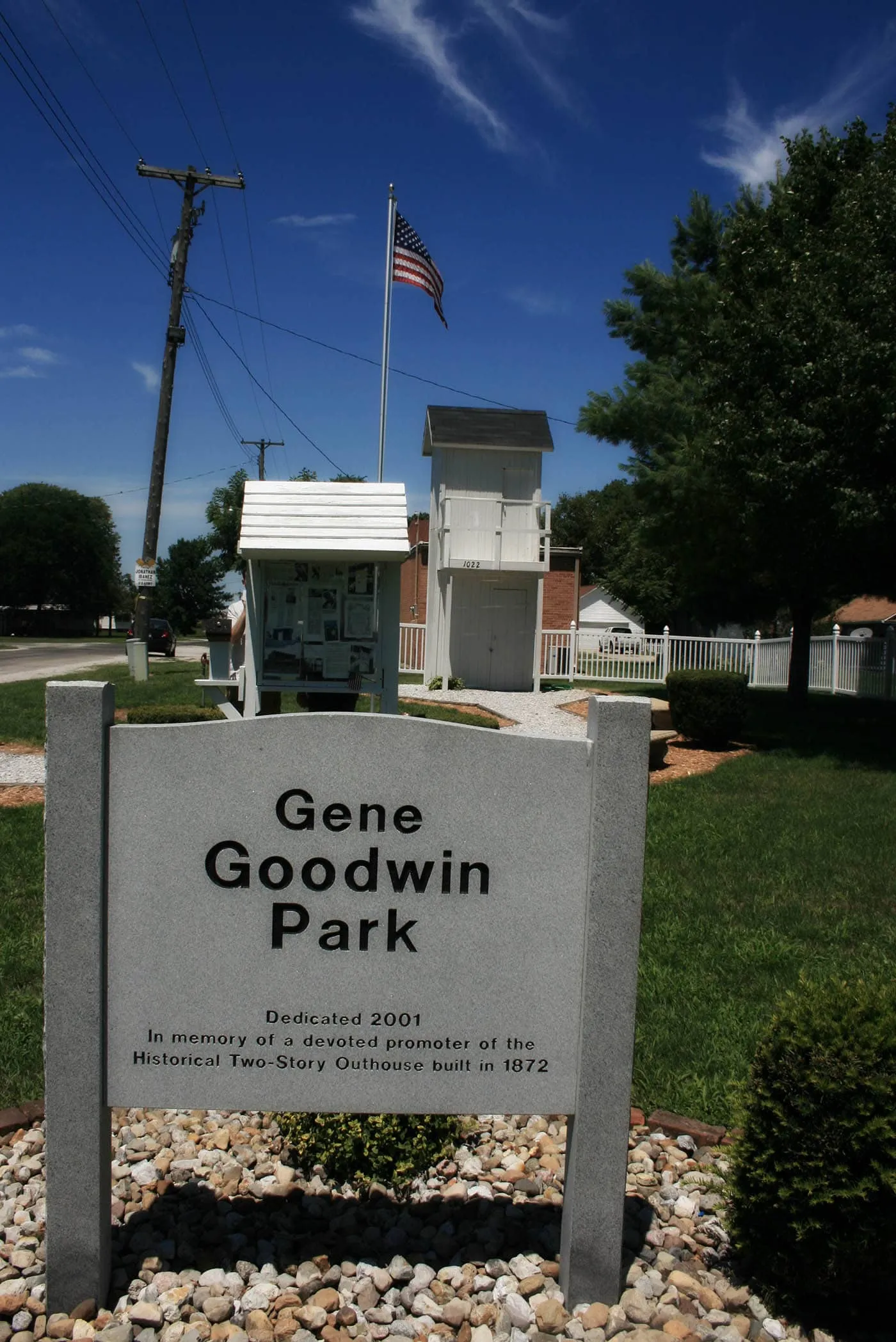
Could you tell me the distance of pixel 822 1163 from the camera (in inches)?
112

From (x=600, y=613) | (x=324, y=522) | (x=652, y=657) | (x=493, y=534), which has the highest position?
(x=493, y=534)

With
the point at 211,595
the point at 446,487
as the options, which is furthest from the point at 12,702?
the point at 211,595

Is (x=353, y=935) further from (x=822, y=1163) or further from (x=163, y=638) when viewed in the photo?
(x=163, y=638)

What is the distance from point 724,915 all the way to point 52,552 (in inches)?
3035

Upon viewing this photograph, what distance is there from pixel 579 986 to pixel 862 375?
41.9 ft

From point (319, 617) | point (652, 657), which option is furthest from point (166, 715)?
point (652, 657)

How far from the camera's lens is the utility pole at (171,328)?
76.3 feet

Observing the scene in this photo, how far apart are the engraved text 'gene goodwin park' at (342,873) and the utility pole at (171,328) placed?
22.1 m

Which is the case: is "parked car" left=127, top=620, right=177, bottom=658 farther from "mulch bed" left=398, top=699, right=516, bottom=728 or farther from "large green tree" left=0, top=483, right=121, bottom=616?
"large green tree" left=0, top=483, right=121, bottom=616

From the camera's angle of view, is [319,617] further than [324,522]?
Yes

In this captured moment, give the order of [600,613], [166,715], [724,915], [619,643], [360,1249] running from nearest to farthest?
[360,1249], [724,915], [166,715], [619,643], [600,613]

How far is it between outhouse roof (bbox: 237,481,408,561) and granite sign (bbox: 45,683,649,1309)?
19.6ft

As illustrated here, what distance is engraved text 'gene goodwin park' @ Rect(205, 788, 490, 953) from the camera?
117 inches

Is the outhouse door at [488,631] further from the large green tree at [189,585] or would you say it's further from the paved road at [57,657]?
the large green tree at [189,585]
